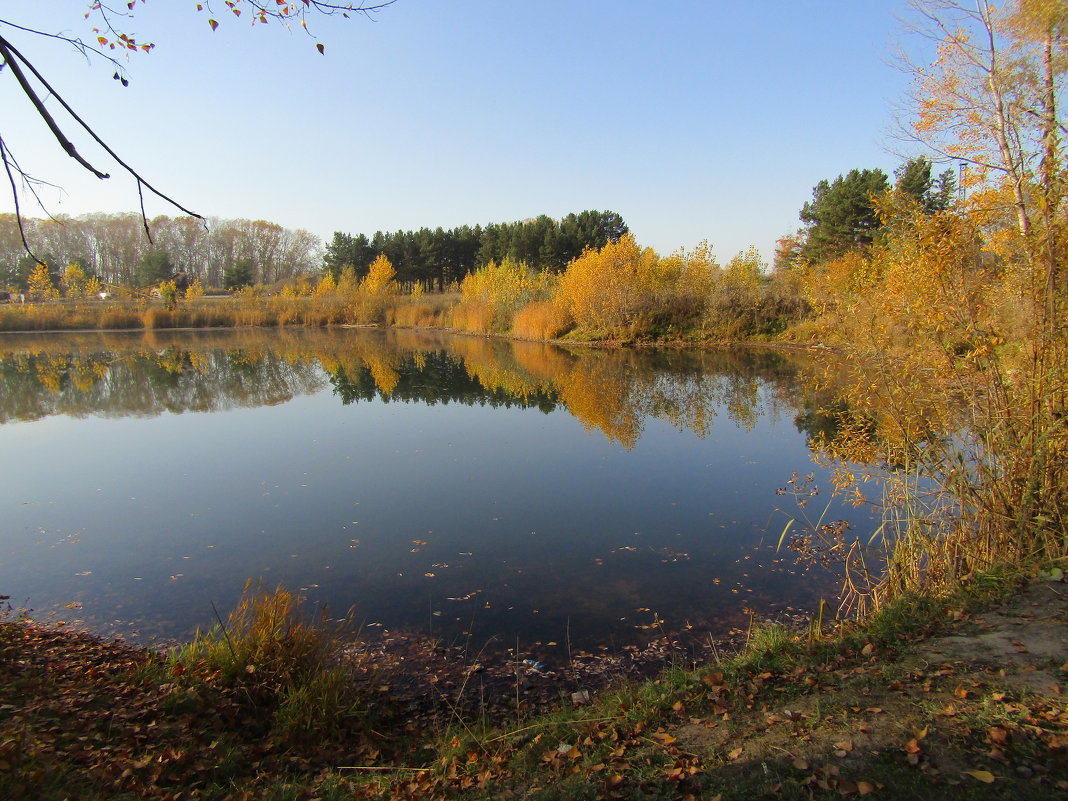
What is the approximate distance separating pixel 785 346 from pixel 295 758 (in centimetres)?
3230

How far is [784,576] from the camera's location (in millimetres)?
6883

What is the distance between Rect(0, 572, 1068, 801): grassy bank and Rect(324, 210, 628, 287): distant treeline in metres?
55.7

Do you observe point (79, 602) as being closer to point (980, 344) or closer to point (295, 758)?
point (295, 758)

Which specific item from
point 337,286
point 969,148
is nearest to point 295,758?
point 969,148

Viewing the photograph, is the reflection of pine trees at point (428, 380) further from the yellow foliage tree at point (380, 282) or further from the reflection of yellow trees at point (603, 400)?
the yellow foliage tree at point (380, 282)

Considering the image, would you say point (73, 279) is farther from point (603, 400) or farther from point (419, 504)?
point (603, 400)

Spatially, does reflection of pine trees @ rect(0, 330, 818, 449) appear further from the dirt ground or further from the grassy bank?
the dirt ground

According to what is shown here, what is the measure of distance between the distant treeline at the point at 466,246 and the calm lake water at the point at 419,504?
40.4m

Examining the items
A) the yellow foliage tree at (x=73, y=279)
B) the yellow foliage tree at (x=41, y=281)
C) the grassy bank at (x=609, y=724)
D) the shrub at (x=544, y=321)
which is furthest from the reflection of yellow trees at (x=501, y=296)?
the grassy bank at (x=609, y=724)

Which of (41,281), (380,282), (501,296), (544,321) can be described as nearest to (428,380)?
(41,281)

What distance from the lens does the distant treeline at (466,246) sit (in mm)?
59406

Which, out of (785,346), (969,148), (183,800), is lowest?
(183,800)

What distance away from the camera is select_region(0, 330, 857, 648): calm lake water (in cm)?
641

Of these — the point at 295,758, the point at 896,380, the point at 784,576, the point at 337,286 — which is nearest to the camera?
the point at 295,758
